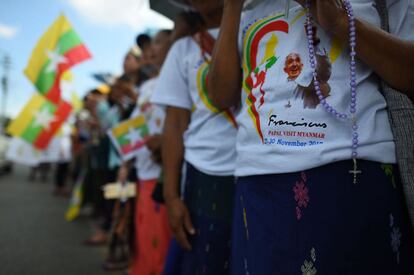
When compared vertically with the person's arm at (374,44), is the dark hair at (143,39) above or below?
above

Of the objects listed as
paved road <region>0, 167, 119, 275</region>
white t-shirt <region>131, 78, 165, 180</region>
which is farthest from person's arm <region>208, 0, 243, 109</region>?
paved road <region>0, 167, 119, 275</region>

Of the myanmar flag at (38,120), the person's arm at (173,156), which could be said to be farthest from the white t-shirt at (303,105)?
the myanmar flag at (38,120)

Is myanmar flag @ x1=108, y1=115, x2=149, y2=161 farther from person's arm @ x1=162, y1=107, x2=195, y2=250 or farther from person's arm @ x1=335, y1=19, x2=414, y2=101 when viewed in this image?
person's arm @ x1=335, y1=19, x2=414, y2=101

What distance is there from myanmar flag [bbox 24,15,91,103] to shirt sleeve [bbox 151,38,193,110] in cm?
300

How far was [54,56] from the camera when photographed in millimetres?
4152

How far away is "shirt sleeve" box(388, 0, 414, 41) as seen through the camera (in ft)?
2.82

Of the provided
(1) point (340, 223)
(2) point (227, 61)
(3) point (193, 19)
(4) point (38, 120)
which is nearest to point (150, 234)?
(3) point (193, 19)

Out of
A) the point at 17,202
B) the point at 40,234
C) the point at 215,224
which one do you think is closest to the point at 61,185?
the point at 17,202

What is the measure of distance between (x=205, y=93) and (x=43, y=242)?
369 centimetres

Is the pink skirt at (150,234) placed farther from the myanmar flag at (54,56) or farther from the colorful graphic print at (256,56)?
the myanmar flag at (54,56)

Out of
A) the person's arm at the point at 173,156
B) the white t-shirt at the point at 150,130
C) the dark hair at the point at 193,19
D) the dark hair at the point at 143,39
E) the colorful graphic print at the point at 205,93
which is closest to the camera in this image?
the colorful graphic print at the point at 205,93

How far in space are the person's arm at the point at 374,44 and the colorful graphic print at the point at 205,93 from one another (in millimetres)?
519

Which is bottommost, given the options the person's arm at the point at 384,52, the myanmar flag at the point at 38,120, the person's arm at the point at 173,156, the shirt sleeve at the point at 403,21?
the person's arm at the point at 173,156

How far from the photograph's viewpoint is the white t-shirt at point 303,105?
2.63ft
